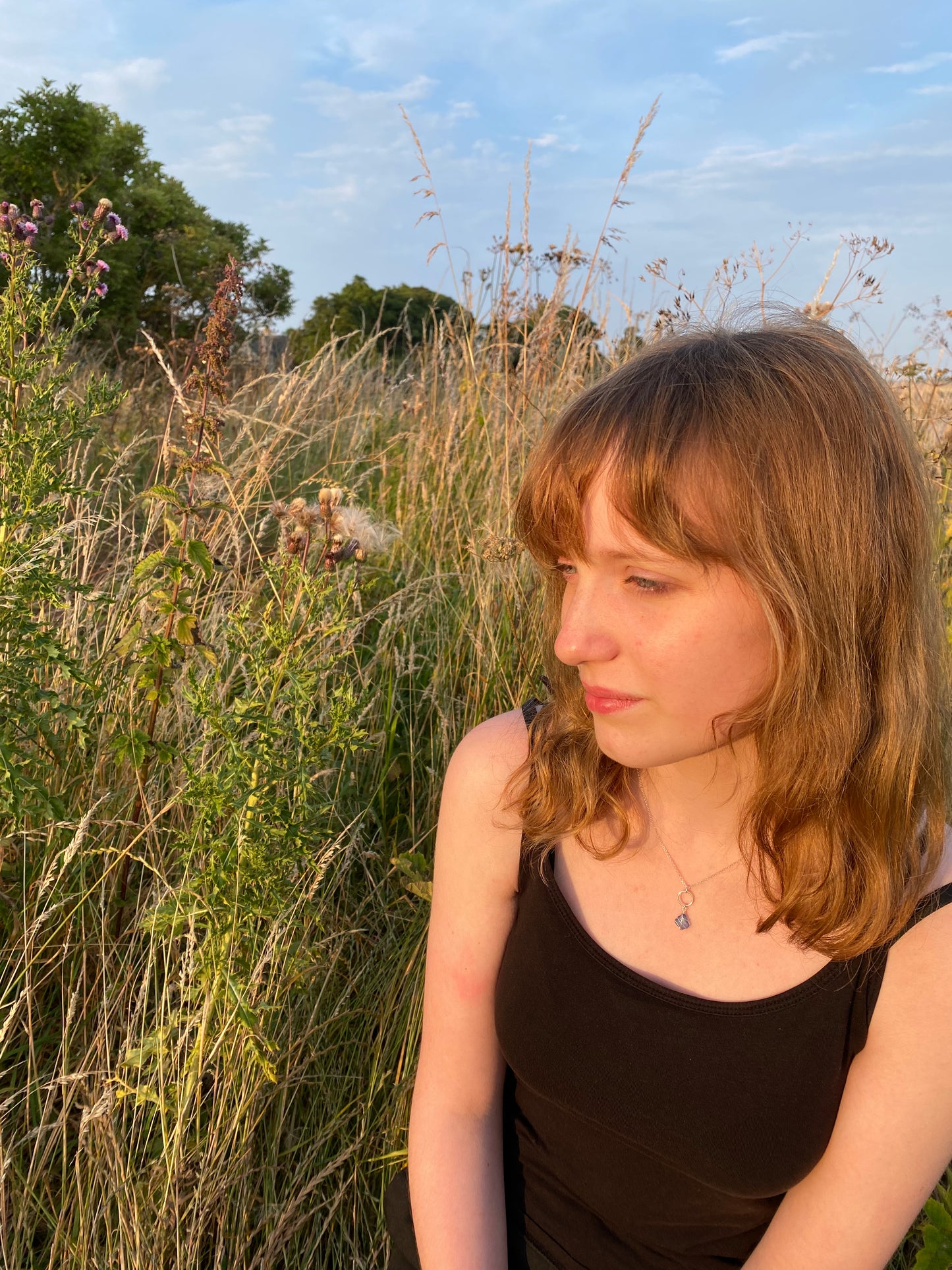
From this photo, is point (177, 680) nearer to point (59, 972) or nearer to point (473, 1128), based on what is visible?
point (59, 972)

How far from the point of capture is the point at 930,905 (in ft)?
3.89

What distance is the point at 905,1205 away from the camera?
1.15 metres

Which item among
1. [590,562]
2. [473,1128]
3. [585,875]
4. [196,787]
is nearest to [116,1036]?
[196,787]

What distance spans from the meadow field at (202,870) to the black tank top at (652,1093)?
0.32 metres

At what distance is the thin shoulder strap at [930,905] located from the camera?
46.1 inches

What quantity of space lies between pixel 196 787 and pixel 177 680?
755mm

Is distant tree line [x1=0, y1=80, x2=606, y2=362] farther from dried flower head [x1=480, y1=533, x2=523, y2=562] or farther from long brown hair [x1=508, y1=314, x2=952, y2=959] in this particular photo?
long brown hair [x1=508, y1=314, x2=952, y2=959]

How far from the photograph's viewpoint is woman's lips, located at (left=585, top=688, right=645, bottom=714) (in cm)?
118

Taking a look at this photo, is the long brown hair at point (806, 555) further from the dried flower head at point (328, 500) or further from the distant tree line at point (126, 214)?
the distant tree line at point (126, 214)

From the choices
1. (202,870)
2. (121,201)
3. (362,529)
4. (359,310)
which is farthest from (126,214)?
(202,870)

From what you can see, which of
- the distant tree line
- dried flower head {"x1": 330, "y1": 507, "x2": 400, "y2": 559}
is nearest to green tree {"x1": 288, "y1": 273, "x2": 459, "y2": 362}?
the distant tree line

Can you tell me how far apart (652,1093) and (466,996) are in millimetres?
297

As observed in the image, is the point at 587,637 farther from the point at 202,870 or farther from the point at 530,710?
the point at 202,870

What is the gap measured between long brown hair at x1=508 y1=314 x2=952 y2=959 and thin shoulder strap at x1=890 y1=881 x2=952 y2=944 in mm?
10
